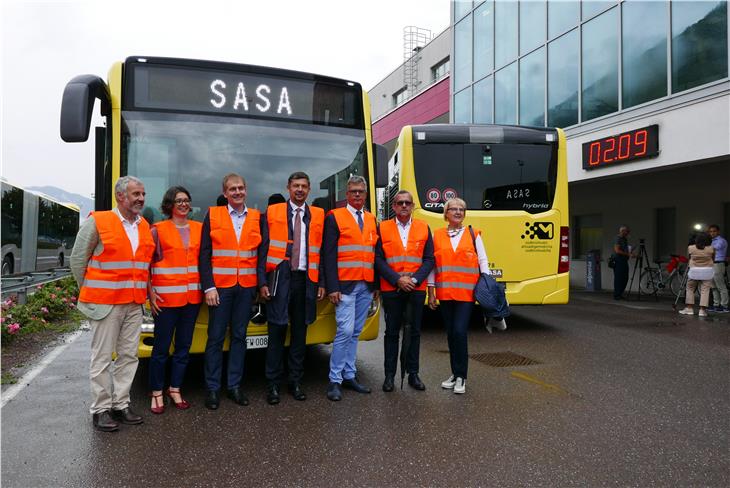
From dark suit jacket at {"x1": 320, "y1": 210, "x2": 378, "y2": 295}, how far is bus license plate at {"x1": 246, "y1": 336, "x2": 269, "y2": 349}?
0.74 m

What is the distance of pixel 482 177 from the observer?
8.34 metres

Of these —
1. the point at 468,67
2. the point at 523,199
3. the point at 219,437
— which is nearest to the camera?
the point at 219,437

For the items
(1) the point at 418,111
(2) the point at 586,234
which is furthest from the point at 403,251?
(1) the point at 418,111

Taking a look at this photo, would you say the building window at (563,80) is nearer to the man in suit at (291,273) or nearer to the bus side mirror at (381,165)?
the bus side mirror at (381,165)

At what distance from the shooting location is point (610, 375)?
5574 mm

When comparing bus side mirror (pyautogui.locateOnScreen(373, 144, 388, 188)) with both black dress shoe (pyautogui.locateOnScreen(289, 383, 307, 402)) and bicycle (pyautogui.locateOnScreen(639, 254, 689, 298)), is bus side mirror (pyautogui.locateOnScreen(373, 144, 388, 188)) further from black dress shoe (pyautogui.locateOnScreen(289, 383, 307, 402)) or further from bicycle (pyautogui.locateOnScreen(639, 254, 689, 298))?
bicycle (pyautogui.locateOnScreen(639, 254, 689, 298))

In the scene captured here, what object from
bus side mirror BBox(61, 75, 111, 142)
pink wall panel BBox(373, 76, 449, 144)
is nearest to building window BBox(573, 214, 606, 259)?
pink wall panel BBox(373, 76, 449, 144)

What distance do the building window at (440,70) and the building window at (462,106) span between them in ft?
20.6

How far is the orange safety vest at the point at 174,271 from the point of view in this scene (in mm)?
4230

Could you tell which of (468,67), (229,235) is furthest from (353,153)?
(468,67)

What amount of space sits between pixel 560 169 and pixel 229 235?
5905 millimetres

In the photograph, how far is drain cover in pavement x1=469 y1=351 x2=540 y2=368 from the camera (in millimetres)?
6117

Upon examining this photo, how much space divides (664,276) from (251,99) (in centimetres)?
1350

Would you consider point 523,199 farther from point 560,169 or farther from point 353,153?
point 353,153
